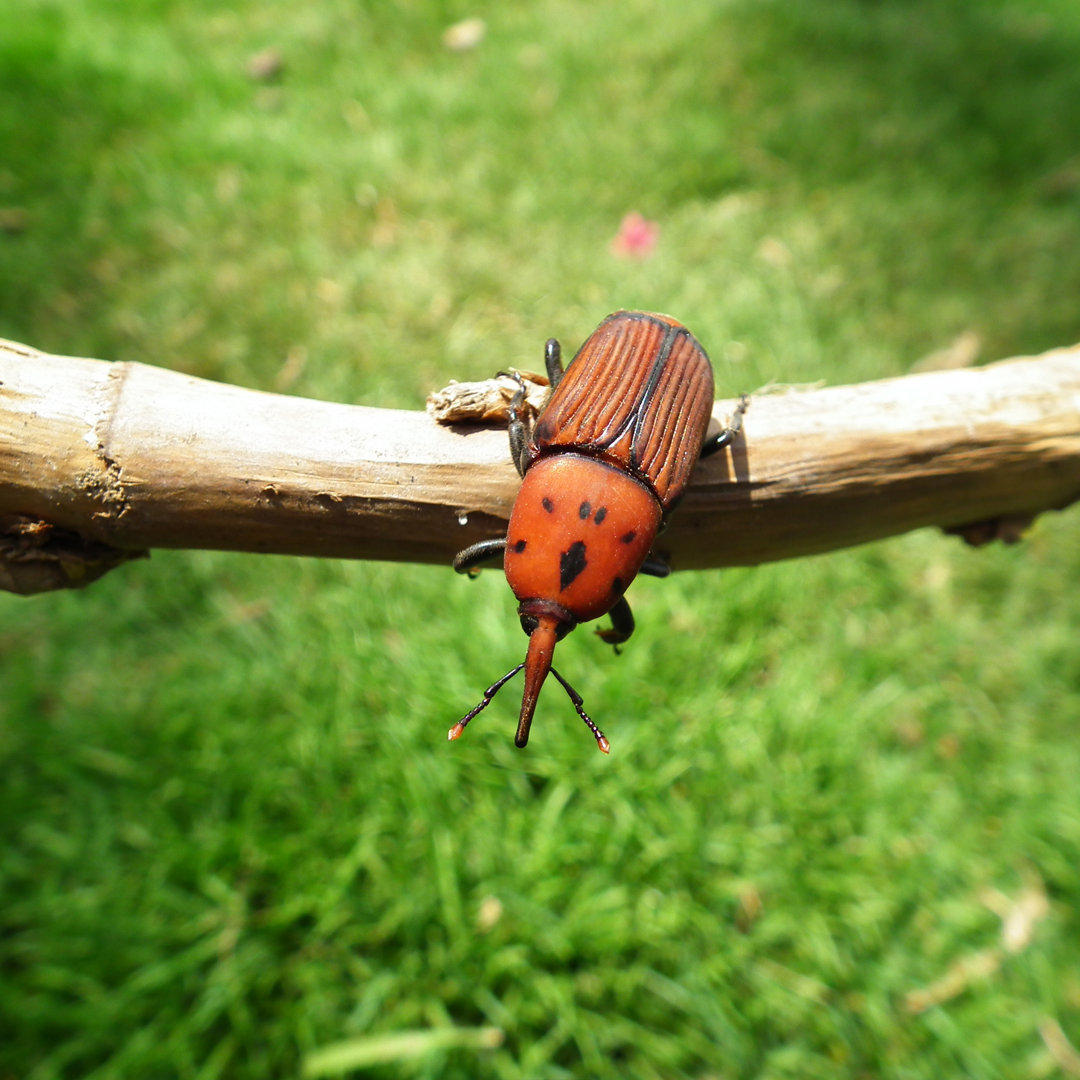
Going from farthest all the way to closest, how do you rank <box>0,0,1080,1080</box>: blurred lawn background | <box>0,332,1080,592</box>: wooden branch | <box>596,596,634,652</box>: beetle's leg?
<box>0,0,1080,1080</box>: blurred lawn background < <box>596,596,634,652</box>: beetle's leg < <box>0,332,1080,592</box>: wooden branch

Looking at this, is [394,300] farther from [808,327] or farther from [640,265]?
[808,327]

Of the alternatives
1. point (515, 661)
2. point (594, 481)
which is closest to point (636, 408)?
point (594, 481)

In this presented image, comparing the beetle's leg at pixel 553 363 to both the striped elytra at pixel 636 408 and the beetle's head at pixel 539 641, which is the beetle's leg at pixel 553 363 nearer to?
the striped elytra at pixel 636 408

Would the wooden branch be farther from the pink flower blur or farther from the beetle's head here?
the pink flower blur

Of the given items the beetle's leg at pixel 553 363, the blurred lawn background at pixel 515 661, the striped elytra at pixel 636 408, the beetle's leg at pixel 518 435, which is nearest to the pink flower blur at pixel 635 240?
the blurred lawn background at pixel 515 661

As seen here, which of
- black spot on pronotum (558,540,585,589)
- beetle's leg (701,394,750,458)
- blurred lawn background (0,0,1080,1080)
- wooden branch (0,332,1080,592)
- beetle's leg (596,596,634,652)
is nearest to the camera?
wooden branch (0,332,1080,592)

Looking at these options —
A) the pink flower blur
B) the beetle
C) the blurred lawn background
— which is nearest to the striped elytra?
the beetle
